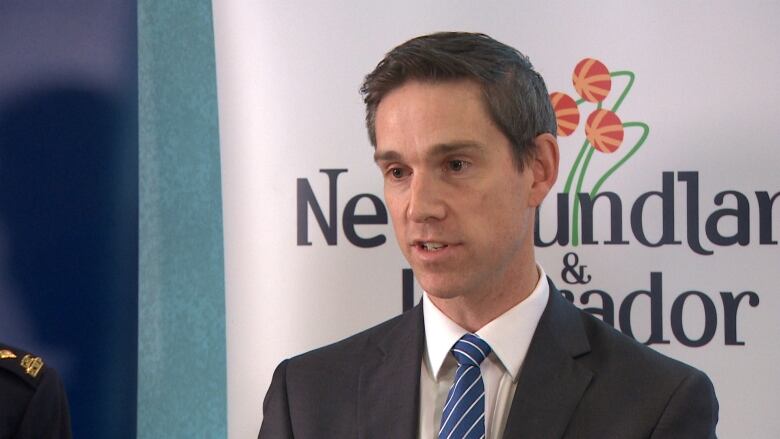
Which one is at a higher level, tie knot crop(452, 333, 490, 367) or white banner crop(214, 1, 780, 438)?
white banner crop(214, 1, 780, 438)

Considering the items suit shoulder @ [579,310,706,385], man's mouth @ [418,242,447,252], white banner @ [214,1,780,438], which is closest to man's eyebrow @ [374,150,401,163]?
man's mouth @ [418,242,447,252]

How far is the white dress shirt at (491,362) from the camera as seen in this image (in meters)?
1.49

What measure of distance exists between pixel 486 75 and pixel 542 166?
166mm

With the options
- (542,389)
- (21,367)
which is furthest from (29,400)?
(542,389)

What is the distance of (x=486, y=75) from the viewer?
1.49 meters

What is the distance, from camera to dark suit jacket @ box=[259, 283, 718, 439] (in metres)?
1.42

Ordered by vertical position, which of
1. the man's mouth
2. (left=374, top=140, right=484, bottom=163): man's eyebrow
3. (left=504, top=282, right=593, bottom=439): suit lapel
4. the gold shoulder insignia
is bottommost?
the gold shoulder insignia

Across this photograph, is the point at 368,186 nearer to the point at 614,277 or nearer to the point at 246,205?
the point at 246,205

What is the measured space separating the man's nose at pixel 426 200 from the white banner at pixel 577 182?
70 centimetres

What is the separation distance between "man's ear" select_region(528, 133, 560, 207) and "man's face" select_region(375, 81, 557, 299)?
0.05 meters

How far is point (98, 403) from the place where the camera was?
2.25m

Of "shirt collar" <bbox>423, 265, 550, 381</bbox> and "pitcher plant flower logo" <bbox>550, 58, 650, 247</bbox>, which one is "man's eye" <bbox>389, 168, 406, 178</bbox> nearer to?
"shirt collar" <bbox>423, 265, 550, 381</bbox>

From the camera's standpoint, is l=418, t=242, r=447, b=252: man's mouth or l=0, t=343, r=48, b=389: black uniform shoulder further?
l=0, t=343, r=48, b=389: black uniform shoulder

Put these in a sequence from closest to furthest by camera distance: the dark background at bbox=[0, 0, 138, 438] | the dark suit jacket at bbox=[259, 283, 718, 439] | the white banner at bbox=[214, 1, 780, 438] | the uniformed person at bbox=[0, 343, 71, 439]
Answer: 1. the dark suit jacket at bbox=[259, 283, 718, 439]
2. the uniformed person at bbox=[0, 343, 71, 439]
3. the white banner at bbox=[214, 1, 780, 438]
4. the dark background at bbox=[0, 0, 138, 438]
